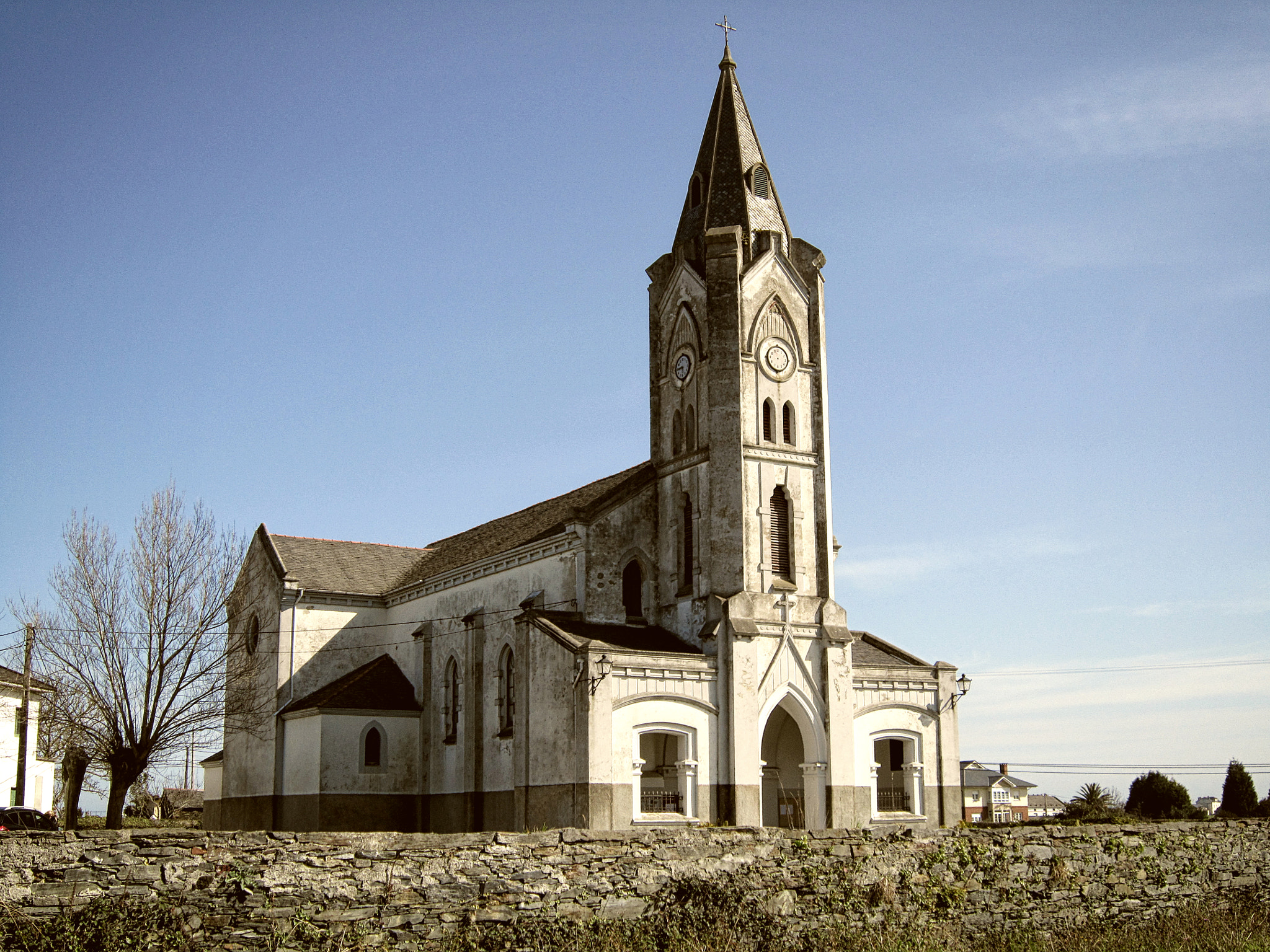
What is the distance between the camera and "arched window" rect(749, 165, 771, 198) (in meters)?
38.6

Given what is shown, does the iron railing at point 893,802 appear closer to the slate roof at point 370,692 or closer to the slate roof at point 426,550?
the slate roof at point 426,550

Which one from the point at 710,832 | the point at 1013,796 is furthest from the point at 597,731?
the point at 1013,796

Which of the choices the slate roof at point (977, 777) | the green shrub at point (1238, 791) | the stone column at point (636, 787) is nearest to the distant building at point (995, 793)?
the slate roof at point (977, 777)

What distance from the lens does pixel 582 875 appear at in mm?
15906

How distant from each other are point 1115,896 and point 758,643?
45.8ft

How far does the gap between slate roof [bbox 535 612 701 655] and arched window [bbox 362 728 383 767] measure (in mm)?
9088

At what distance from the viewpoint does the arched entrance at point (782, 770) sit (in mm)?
34375

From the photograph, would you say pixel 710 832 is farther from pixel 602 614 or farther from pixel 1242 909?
pixel 602 614

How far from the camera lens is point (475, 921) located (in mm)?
15094

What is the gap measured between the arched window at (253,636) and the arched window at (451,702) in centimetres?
884

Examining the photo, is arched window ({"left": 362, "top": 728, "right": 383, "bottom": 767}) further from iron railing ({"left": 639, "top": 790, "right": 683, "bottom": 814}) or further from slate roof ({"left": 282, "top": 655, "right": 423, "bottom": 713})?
iron railing ({"left": 639, "top": 790, "right": 683, "bottom": 814})

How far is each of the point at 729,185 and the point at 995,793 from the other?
80313 mm

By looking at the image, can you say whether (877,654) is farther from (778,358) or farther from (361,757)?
(361,757)

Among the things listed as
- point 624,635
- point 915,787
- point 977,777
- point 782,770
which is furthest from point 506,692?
point 977,777
